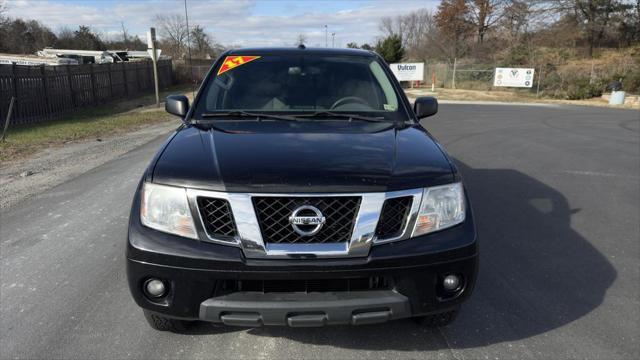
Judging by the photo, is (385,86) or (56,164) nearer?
(385,86)

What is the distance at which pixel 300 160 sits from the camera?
2.43m

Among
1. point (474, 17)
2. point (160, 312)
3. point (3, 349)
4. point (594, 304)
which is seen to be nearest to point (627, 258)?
point (594, 304)

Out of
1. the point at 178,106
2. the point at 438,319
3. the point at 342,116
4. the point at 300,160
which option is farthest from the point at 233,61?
the point at 438,319

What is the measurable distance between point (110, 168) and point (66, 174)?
2.09ft

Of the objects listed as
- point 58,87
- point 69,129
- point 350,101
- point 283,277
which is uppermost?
point 350,101

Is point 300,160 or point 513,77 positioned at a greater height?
point 513,77

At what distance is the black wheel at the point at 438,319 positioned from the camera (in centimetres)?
280

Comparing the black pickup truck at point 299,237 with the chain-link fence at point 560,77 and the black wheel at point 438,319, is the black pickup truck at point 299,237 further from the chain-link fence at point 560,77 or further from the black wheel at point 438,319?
the chain-link fence at point 560,77

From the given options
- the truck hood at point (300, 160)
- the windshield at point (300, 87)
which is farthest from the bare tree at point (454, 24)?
the truck hood at point (300, 160)

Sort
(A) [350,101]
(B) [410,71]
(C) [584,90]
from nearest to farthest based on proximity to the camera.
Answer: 1. (A) [350,101]
2. (C) [584,90]
3. (B) [410,71]

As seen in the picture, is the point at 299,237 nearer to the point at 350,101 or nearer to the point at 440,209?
the point at 440,209

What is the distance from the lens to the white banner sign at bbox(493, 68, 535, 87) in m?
32.2

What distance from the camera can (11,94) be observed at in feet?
46.4

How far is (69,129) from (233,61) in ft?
35.1
